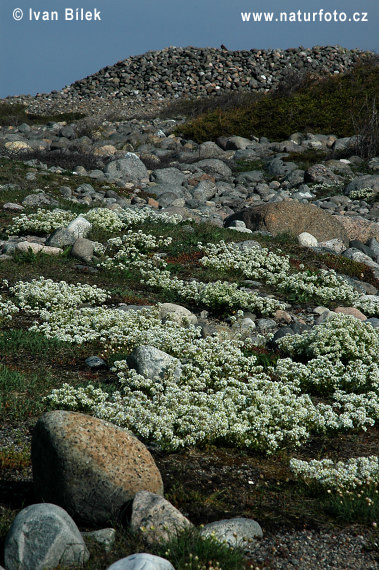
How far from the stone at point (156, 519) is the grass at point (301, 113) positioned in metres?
35.8

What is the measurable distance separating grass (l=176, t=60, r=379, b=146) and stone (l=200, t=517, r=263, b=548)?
118 feet

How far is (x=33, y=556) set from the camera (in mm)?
4391

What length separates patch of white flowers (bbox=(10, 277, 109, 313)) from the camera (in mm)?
11249

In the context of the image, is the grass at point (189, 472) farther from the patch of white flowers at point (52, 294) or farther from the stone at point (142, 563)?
the patch of white flowers at point (52, 294)

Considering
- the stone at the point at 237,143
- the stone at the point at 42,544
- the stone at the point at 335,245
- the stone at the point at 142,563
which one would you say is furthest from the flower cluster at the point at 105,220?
the stone at the point at 237,143

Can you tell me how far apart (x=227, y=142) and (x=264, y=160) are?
15.0 ft

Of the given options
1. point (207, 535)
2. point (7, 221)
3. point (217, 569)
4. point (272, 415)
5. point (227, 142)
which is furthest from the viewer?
point (227, 142)

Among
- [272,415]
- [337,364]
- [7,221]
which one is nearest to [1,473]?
[272,415]

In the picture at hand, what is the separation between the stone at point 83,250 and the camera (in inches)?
562

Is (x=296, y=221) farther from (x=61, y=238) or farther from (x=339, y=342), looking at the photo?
(x=339, y=342)

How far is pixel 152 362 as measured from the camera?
27.1 feet

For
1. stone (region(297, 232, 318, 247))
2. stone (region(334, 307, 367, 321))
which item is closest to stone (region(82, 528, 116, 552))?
stone (region(334, 307, 367, 321))

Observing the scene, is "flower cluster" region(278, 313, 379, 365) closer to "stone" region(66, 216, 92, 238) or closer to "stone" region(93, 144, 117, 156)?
"stone" region(66, 216, 92, 238)

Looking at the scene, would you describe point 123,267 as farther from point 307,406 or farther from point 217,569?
point 217,569
